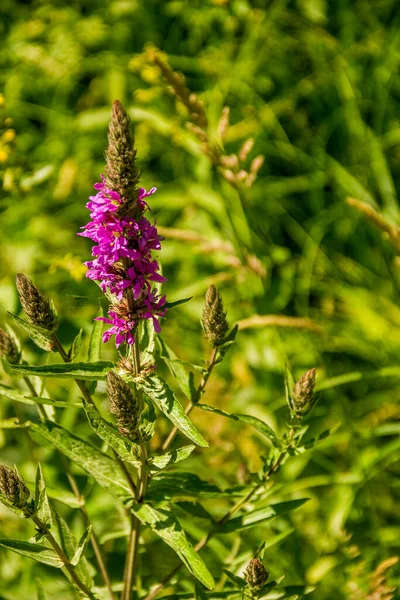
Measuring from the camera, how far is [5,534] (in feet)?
7.44

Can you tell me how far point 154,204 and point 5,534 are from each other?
1.77 metres

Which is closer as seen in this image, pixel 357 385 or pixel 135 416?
pixel 135 416

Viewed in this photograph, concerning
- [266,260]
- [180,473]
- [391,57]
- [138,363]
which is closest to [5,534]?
[180,473]

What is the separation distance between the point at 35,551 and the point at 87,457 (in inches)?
10.2

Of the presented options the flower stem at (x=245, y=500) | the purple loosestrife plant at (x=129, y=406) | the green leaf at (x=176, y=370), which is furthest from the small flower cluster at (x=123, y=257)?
the flower stem at (x=245, y=500)

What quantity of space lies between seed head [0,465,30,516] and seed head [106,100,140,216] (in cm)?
60

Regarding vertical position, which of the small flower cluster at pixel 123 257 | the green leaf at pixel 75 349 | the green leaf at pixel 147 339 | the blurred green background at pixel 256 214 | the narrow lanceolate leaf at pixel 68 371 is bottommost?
the blurred green background at pixel 256 214

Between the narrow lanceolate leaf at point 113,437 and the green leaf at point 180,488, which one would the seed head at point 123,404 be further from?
the green leaf at point 180,488

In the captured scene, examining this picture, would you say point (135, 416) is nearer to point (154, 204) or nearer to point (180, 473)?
point (180, 473)

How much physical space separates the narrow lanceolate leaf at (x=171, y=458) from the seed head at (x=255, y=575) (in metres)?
0.27

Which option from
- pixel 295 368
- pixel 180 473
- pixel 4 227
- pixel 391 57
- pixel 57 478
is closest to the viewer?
pixel 180 473

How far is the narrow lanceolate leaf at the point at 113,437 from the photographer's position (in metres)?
1.32

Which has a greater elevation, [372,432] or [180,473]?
[180,473]

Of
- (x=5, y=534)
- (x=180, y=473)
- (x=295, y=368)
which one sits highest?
(x=180, y=473)
